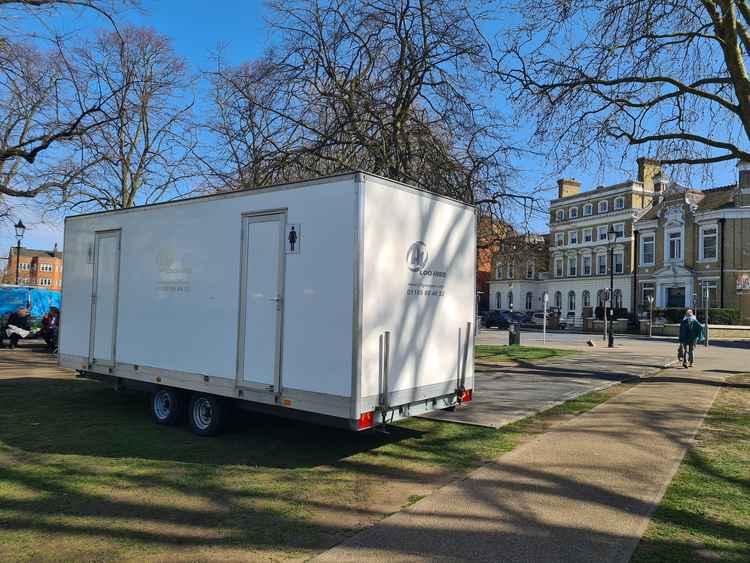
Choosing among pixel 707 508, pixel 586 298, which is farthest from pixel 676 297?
pixel 707 508

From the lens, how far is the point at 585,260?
6788 centimetres

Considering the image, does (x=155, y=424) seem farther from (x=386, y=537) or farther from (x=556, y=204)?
(x=556, y=204)

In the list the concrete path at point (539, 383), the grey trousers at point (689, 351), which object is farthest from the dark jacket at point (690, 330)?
the concrete path at point (539, 383)

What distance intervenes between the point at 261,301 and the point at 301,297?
69cm

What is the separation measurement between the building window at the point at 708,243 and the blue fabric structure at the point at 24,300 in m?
50.5

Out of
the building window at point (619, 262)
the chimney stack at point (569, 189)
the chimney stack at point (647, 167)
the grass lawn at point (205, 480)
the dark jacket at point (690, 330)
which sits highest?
the chimney stack at point (569, 189)

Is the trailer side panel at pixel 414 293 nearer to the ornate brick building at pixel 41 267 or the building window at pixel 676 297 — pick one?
the building window at pixel 676 297

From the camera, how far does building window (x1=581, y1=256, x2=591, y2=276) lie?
221 ft

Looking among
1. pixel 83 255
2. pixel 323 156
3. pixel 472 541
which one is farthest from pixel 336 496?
pixel 323 156

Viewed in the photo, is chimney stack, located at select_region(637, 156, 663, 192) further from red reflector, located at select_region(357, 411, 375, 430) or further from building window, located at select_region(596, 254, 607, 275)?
building window, located at select_region(596, 254, 607, 275)

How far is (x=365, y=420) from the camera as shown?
6.20 metres

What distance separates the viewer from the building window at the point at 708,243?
50.3m

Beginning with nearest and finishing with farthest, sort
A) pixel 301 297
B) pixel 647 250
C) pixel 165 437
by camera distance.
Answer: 1. pixel 301 297
2. pixel 165 437
3. pixel 647 250

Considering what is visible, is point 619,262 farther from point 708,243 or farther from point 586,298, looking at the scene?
point 708,243
